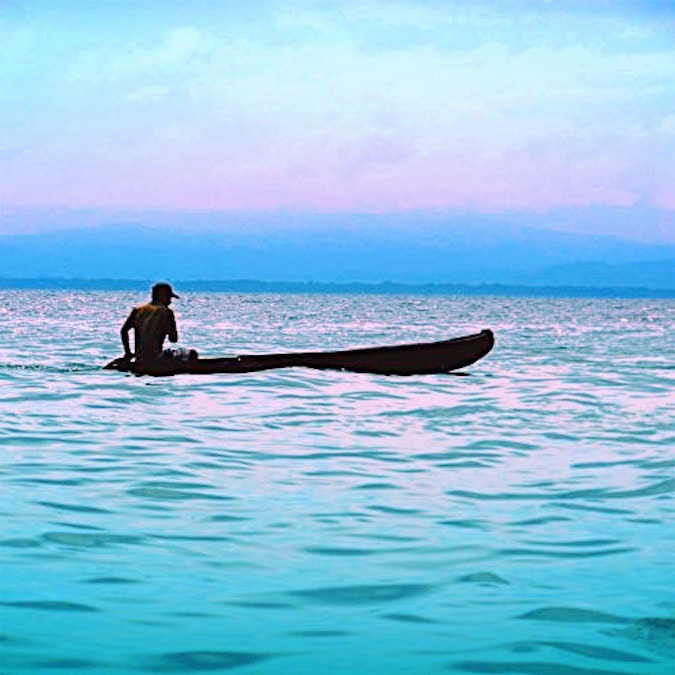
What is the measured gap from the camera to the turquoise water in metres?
6.35

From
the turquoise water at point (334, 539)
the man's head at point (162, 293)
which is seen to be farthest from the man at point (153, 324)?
the turquoise water at point (334, 539)

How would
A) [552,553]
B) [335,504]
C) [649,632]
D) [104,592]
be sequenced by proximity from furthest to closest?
[335,504] < [552,553] < [104,592] < [649,632]

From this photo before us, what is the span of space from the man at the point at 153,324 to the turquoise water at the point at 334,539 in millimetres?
1894

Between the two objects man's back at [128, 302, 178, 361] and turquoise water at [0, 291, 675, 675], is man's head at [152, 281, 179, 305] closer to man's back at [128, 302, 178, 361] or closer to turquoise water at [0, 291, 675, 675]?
man's back at [128, 302, 178, 361]

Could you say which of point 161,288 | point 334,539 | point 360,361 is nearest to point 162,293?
point 161,288

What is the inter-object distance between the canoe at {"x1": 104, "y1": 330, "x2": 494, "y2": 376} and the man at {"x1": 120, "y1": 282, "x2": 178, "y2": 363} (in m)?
0.28

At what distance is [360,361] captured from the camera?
22.9 m

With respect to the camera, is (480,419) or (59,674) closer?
(59,674)

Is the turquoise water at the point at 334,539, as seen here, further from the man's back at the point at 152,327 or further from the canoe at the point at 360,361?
the canoe at the point at 360,361

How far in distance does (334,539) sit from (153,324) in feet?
39.4

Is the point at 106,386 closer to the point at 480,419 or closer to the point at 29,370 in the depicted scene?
the point at 29,370

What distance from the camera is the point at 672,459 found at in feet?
43.8

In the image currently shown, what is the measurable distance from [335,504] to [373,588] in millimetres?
2762

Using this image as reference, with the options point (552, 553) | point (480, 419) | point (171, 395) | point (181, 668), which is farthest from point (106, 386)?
point (181, 668)
